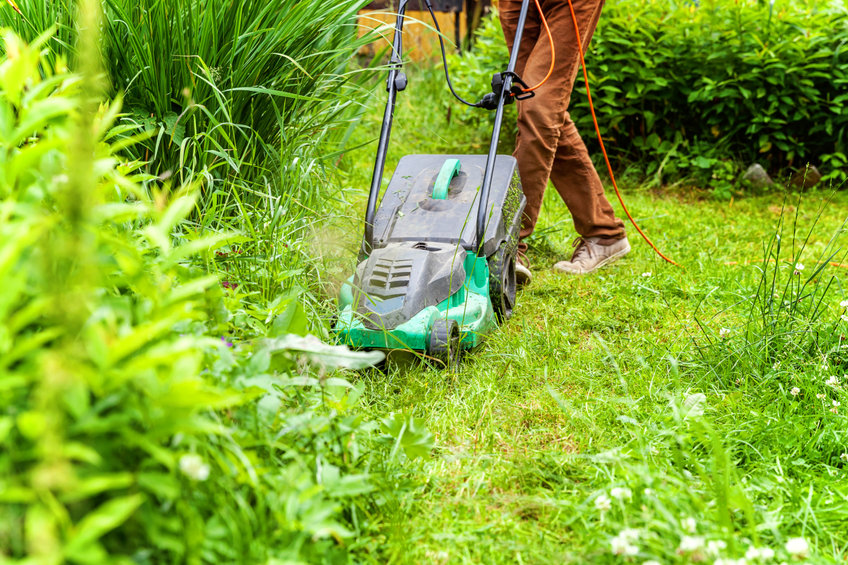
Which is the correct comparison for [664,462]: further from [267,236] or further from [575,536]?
[267,236]

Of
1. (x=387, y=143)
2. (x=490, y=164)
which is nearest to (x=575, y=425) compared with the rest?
(x=490, y=164)

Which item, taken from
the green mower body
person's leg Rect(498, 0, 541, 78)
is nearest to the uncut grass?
the green mower body

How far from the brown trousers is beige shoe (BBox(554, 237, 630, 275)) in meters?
0.21

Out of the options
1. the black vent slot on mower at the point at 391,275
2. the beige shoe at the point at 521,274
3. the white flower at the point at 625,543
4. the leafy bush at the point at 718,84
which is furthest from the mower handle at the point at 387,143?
the leafy bush at the point at 718,84

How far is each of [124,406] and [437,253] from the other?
1276mm

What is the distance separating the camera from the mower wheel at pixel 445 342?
1863mm

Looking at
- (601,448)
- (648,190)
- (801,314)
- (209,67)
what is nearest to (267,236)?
(209,67)

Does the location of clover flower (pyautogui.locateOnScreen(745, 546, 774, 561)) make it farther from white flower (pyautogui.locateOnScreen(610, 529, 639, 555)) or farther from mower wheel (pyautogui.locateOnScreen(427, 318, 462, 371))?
mower wheel (pyautogui.locateOnScreen(427, 318, 462, 371))

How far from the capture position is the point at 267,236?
1974 millimetres

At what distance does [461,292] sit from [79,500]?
1.38m

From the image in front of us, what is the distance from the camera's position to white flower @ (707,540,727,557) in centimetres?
105

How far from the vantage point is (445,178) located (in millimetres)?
2328

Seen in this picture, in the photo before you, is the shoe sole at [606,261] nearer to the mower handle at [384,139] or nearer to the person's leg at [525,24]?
the person's leg at [525,24]

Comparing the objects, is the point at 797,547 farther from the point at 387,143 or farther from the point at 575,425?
the point at 387,143
